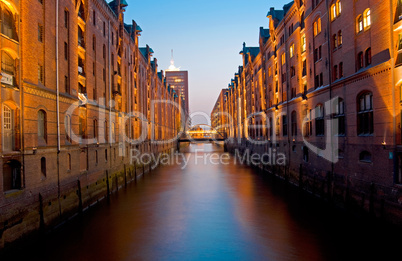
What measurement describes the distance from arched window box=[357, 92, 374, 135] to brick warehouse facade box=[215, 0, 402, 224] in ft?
0.16

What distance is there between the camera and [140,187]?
2903 centimetres

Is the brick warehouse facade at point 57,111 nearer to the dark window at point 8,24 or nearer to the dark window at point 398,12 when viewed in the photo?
the dark window at point 8,24

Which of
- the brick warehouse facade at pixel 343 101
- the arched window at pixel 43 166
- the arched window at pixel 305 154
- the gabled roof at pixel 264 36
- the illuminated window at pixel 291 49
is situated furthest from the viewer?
the gabled roof at pixel 264 36

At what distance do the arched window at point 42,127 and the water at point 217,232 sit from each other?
4399 mm

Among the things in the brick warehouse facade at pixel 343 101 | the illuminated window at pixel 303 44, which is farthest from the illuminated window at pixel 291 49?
the illuminated window at pixel 303 44

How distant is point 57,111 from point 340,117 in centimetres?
1619

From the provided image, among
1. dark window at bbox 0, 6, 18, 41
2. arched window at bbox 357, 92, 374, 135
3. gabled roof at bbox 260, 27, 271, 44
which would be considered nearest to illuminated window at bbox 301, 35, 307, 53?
arched window at bbox 357, 92, 374, 135

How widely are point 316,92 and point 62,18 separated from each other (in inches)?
678

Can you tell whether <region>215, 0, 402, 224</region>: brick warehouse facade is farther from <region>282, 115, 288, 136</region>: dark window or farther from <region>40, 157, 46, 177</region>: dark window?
<region>40, 157, 46, 177</region>: dark window

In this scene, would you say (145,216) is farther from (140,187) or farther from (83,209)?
(140,187)

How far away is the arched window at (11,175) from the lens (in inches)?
488

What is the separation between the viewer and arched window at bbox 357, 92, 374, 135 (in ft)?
50.3

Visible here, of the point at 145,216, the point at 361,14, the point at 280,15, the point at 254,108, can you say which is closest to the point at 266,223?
the point at 145,216

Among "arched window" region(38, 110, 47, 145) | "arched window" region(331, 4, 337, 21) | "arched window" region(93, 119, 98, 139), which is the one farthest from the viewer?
"arched window" region(93, 119, 98, 139)
